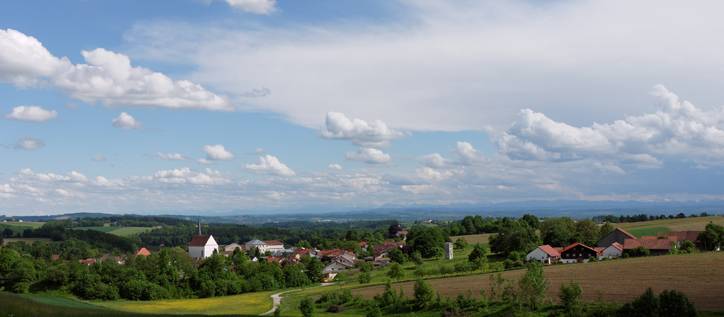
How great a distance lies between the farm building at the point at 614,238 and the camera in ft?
333

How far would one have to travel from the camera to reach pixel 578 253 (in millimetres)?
95750

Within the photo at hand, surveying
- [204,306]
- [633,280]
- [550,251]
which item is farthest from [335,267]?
[633,280]

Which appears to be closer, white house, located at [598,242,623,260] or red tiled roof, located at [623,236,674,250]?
red tiled roof, located at [623,236,674,250]

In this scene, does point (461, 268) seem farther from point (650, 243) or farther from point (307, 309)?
point (307, 309)

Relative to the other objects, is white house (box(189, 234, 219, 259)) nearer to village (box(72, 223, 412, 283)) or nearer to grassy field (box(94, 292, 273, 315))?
village (box(72, 223, 412, 283))

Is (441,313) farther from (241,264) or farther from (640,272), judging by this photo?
(241,264)

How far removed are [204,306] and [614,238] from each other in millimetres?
63869

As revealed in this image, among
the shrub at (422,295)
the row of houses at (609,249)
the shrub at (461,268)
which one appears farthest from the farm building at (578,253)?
the shrub at (422,295)

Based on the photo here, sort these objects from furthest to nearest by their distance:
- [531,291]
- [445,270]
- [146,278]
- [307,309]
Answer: [445,270] < [146,278] < [307,309] < [531,291]

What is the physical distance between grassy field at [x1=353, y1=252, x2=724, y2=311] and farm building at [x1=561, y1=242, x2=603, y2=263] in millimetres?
16574

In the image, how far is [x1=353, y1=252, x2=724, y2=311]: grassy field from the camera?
5017 centimetres

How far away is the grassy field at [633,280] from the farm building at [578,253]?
54.4 feet

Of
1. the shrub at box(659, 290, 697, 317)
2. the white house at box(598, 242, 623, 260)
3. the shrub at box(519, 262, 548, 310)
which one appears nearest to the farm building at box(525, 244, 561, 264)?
the white house at box(598, 242, 623, 260)

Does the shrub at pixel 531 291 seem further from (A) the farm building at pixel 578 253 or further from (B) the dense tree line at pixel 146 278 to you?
(B) the dense tree line at pixel 146 278
